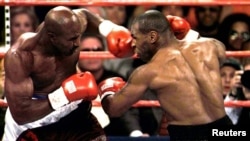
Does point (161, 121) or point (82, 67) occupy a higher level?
point (82, 67)

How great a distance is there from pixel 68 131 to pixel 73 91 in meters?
0.28

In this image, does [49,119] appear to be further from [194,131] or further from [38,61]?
[194,131]

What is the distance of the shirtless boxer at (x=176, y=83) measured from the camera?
A: 3064 millimetres

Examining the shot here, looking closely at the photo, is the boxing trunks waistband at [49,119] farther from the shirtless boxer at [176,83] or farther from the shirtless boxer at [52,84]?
the shirtless boxer at [176,83]

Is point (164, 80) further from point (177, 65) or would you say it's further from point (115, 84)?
point (115, 84)

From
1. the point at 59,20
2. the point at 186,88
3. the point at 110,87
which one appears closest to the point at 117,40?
the point at 110,87

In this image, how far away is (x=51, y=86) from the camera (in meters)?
3.33

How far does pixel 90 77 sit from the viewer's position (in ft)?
10.6

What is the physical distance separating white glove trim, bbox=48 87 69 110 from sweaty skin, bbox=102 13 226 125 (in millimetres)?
181

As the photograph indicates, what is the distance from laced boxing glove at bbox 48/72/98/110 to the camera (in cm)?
312

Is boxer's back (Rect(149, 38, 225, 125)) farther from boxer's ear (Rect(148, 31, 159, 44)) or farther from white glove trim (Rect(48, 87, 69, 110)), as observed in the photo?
white glove trim (Rect(48, 87, 69, 110))

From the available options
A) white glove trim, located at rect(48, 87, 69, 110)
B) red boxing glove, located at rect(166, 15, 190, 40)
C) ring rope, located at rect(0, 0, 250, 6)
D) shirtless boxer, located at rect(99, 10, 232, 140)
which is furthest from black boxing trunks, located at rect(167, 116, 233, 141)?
ring rope, located at rect(0, 0, 250, 6)

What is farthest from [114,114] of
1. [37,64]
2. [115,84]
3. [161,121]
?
[161,121]

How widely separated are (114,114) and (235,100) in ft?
3.51
